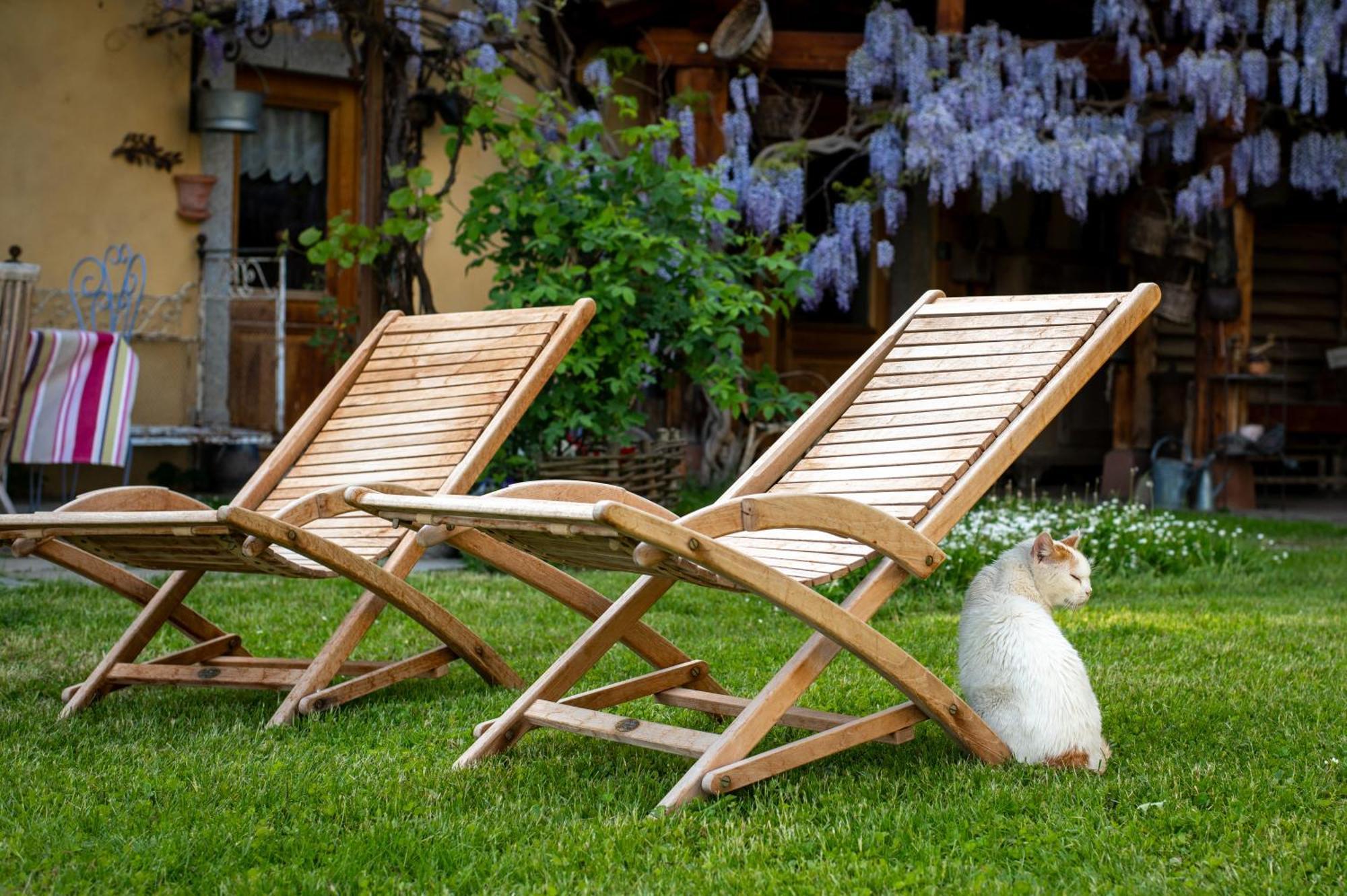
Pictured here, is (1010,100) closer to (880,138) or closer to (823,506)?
(880,138)

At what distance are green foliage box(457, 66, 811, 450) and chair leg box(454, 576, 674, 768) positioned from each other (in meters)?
2.88

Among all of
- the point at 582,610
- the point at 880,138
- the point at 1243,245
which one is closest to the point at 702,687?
the point at 582,610

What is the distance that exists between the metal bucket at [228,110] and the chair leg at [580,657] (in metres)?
6.07

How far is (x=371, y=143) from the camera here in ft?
20.3

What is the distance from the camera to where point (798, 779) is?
267 cm

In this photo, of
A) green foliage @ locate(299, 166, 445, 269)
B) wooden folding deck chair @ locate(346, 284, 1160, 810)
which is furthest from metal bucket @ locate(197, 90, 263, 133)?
wooden folding deck chair @ locate(346, 284, 1160, 810)

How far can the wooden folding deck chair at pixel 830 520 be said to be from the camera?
2432mm

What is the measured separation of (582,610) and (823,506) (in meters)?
1.02

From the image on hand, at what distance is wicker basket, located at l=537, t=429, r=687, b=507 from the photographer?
19.8 ft

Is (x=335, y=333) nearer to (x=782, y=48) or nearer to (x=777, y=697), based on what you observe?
(x=782, y=48)

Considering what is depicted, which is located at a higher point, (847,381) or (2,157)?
(2,157)

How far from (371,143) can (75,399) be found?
5.30 ft

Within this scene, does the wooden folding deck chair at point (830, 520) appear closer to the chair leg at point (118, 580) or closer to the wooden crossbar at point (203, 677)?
the wooden crossbar at point (203, 677)

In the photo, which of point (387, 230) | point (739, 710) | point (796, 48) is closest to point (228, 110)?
point (387, 230)
